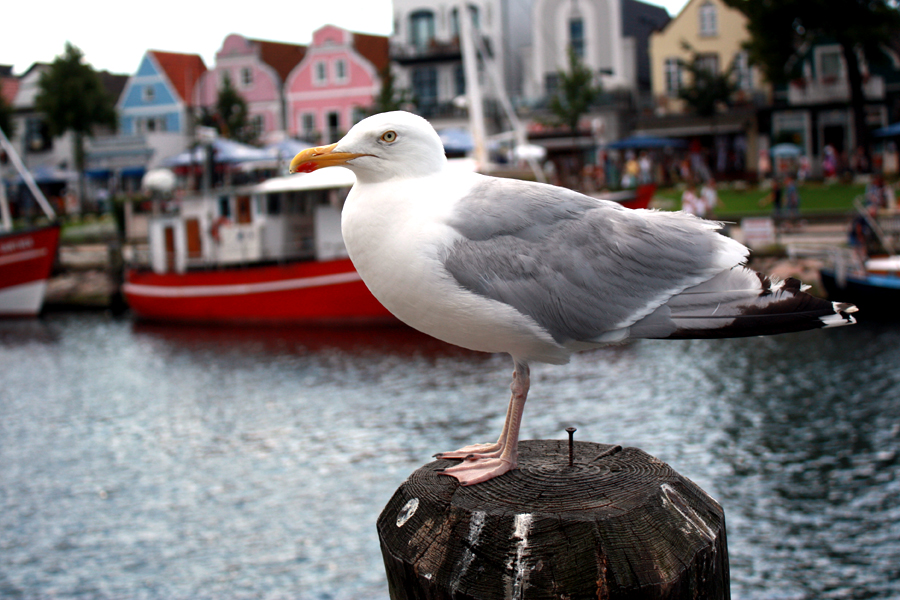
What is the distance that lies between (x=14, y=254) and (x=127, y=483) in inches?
756

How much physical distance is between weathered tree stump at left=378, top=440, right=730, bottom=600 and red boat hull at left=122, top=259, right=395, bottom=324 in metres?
18.0

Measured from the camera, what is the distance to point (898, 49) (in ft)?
118

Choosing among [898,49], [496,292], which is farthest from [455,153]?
[496,292]

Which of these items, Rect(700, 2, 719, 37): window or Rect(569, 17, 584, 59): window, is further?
Rect(569, 17, 584, 59): window

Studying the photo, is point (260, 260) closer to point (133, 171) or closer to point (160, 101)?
point (133, 171)

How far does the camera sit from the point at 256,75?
47.2 m

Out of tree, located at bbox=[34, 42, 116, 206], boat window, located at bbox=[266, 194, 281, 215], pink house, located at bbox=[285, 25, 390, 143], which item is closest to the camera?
boat window, located at bbox=[266, 194, 281, 215]

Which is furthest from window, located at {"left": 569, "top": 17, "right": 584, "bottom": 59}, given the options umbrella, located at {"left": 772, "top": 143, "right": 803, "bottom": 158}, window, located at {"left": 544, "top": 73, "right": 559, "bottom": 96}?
umbrella, located at {"left": 772, "top": 143, "right": 803, "bottom": 158}

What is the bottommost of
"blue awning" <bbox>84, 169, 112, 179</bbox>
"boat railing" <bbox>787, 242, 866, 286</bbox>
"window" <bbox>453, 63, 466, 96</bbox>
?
"boat railing" <bbox>787, 242, 866, 286</bbox>

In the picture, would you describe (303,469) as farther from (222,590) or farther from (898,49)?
(898,49)

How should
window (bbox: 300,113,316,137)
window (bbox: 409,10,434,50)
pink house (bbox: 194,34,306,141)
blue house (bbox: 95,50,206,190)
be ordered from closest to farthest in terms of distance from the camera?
window (bbox: 409,10,434,50) < window (bbox: 300,113,316,137) < blue house (bbox: 95,50,206,190) < pink house (bbox: 194,34,306,141)

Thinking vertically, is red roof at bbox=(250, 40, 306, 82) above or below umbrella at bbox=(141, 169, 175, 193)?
above

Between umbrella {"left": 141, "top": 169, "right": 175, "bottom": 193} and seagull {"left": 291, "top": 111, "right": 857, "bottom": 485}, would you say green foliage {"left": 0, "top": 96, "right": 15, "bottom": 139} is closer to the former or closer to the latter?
umbrella {"left": 141, "top": 169, "right": 175, "bottom": 193}

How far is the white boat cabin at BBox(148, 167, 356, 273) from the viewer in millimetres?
22484
